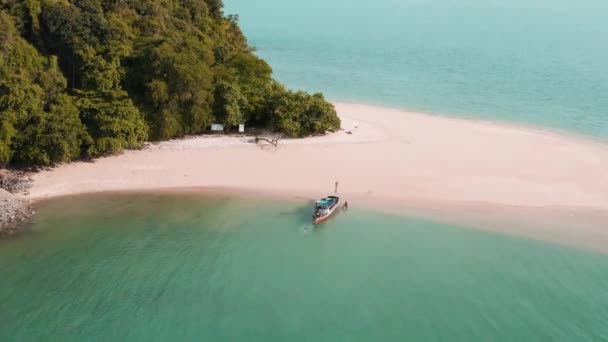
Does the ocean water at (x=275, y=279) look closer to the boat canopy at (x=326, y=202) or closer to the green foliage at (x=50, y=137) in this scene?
the boat canopy at (x=326, y=202)

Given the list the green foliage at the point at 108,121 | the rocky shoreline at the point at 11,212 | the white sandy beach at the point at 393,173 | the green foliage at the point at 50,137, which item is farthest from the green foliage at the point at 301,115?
the rocky shoreline at the point at 11,212

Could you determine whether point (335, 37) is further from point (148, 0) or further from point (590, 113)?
point (148, 0)

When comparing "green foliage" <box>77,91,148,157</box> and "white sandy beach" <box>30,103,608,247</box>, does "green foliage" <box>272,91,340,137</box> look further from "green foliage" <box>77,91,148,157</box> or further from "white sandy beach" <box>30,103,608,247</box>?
"green foliage" <box>77,91,148,157</box>

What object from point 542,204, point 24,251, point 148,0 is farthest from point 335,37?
point 24,251

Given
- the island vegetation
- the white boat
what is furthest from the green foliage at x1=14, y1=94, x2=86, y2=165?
the white boat

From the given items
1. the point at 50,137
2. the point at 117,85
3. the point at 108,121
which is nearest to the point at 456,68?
the point at 117,85
